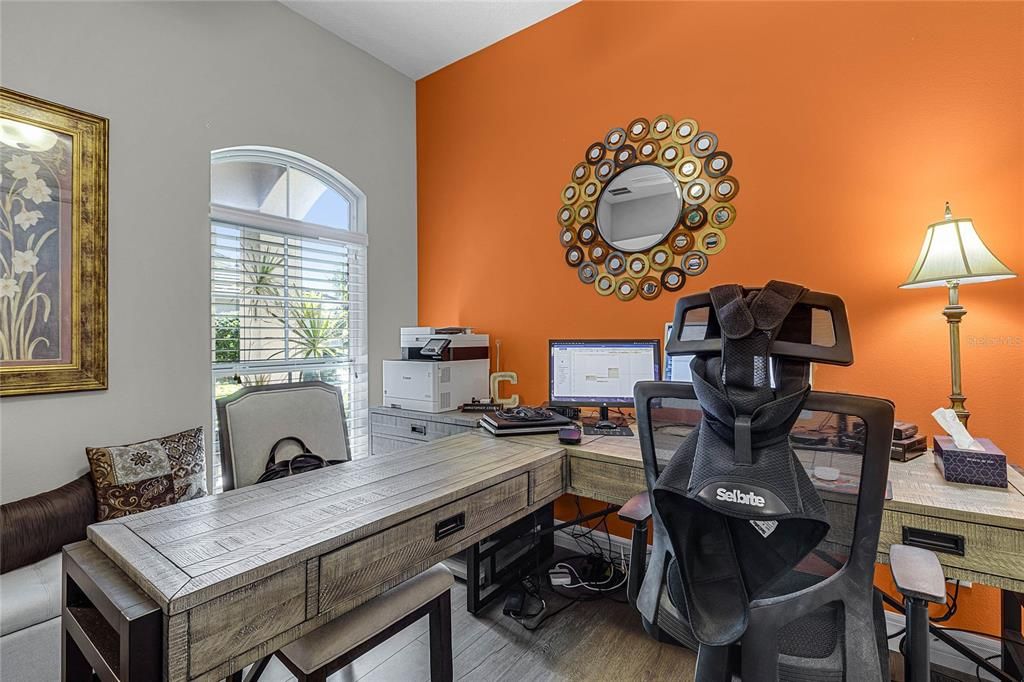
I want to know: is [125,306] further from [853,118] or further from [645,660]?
[853,118]

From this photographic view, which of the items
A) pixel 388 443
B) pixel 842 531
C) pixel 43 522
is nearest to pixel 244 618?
pixel 842 531

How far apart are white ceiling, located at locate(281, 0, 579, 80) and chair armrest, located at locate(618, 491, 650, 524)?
2.81 meters

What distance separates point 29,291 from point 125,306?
1.04 feet

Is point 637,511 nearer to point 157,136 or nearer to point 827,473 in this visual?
point 827,473

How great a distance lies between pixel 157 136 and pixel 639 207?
2.42 m

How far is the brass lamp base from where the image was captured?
1626mm

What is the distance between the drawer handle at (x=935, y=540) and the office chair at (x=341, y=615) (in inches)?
51.4

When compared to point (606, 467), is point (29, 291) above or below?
above

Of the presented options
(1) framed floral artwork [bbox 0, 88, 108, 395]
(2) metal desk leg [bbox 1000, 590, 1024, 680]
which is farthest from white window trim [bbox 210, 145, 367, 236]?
(2) metal desk leg [bbox 1000, 590, 1024, 680]

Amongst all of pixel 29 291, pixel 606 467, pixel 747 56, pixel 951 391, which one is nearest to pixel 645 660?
pixel 606 467

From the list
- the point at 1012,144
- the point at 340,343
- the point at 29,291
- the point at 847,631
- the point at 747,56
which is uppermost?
the point at 747,56

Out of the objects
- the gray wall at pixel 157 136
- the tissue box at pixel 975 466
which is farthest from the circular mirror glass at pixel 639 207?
the gray wall at pixel 157 136

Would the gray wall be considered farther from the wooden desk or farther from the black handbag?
the wooden desk

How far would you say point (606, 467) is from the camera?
181cm
